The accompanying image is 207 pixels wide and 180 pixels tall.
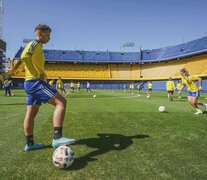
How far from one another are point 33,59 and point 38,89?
608mm

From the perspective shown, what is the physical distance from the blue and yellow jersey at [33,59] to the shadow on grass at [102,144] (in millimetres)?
1823

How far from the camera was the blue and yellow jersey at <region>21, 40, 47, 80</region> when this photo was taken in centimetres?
481

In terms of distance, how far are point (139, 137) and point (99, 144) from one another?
1249 mm

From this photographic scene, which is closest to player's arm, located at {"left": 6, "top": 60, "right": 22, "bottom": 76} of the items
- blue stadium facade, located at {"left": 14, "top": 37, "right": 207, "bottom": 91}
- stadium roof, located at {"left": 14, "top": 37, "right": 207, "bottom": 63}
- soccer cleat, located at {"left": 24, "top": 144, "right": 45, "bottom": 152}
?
blue stadium facade, located at {"left": 14, "top": 37, "right": 207, "bottom": 91}

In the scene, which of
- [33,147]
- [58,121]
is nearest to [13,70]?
[33,147]

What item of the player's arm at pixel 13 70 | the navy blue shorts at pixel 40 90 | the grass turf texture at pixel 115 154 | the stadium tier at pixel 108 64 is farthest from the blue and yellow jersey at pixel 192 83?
the player's arm at pixel 13 70

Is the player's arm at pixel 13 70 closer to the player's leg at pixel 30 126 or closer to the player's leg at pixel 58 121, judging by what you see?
the player's leg at pixel 30 126

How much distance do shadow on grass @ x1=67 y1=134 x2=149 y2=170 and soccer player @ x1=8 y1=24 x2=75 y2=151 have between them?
510 millimetres

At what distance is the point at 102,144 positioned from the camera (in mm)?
5508

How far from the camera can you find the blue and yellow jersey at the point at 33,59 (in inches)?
189

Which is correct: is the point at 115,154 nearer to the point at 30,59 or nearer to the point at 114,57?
the point at 30,59

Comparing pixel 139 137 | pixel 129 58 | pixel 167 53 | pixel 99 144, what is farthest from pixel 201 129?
pixel 129 58

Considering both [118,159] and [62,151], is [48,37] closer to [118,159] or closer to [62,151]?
[62,151]

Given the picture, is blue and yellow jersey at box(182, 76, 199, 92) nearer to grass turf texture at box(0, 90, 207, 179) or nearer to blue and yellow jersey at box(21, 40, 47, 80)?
grass turf texture at box(0, 90, 207, 179)
